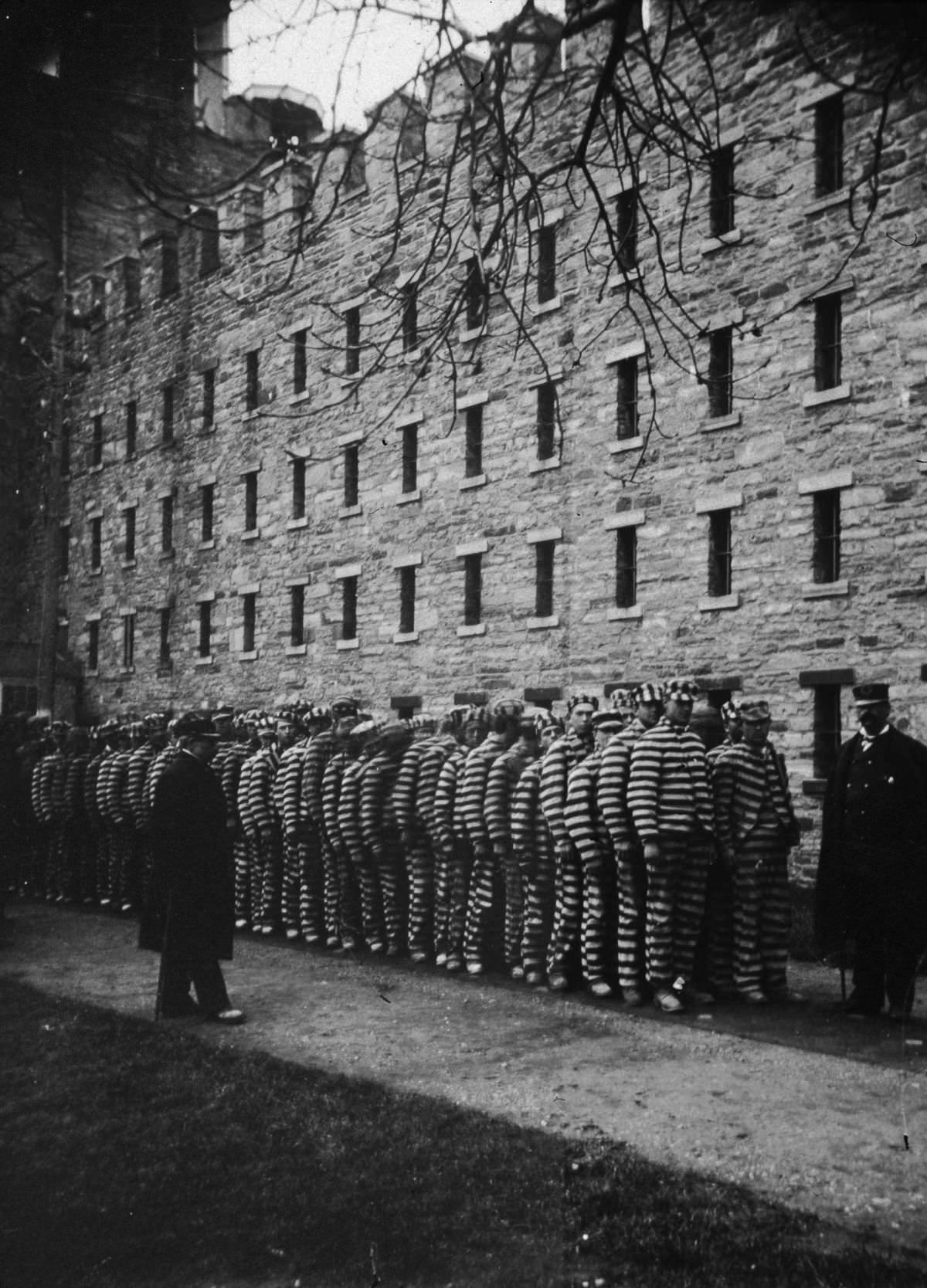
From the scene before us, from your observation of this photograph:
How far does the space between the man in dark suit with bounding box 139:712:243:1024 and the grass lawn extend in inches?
76.5

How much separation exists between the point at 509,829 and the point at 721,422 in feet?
31.0

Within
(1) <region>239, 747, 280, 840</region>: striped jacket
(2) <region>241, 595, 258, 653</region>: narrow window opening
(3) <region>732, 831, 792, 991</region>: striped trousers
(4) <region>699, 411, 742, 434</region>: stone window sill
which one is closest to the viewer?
(3) <region>732, 831, 792, 991</region>: striped trousers

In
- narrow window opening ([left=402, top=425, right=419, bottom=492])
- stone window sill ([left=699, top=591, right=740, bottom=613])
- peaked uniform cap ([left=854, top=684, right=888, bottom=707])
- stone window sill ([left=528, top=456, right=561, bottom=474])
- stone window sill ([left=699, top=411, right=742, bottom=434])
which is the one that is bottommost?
peaked uniform cap ([left=854, top=684, right=888, bottom=707])

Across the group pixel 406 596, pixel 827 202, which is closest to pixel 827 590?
pixel 827 202

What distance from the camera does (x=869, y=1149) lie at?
620 cm

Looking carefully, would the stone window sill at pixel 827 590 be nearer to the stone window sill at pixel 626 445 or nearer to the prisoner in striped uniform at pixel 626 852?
the stone window sill at pixel 626 445

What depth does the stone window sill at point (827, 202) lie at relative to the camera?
1677 centimetres

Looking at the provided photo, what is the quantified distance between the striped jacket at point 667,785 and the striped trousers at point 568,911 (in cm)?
109

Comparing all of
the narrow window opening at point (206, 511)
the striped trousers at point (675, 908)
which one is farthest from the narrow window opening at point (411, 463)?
the striped trousers at point (675, 908)

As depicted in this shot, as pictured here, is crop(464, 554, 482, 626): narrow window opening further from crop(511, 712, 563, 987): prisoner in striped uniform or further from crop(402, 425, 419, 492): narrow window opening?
crop(511, 712, 563, 987): prisoner in striped uniform

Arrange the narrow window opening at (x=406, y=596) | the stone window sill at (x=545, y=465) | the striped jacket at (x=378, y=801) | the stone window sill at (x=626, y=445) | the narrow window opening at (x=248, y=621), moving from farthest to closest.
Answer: the narrow window opening at (x=248, y=621)
the narrow window opening at (x=406, y=596)
the stone window sill at (x=545, y=465)
the stone window sill at (x=626, y=445)
the striped jacket at (x=378, y=801)

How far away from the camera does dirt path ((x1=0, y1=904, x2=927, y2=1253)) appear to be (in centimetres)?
602

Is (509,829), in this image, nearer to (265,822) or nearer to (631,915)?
(631,915)

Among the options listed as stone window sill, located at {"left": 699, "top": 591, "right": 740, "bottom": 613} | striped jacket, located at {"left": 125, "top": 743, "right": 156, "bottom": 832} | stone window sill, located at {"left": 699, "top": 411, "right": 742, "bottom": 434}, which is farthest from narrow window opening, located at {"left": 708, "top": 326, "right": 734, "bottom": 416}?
striped jacket, located at {"left": 125, "top": 743, "right": 156, "bottom": 832}
